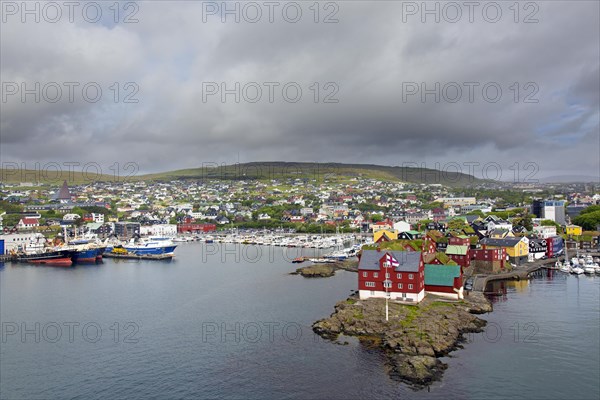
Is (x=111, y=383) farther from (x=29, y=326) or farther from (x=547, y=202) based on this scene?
(x=547, y=202)

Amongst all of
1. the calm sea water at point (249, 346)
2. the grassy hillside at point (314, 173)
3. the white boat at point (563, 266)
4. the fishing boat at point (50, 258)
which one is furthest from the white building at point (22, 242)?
the grassy hillside at point (314, 173)

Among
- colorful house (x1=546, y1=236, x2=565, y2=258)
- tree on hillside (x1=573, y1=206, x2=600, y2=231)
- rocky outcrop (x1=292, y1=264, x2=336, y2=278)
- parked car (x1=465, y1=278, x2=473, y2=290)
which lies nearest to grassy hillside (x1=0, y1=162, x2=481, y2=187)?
tree on hillside (x1=573, y1=206, x2=600, y2=231)

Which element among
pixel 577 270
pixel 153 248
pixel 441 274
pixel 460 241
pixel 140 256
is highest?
pixel 460 241

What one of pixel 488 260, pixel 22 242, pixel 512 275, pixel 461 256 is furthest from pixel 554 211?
pixel 22 242

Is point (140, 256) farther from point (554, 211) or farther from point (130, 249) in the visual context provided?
point (554, 211)

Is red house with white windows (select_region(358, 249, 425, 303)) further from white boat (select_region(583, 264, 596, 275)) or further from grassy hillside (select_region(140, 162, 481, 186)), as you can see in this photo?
grassy hillside (select_region(140, 162, 481, 186))

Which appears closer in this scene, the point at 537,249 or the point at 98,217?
the point at 537,249

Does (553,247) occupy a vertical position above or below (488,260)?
above
